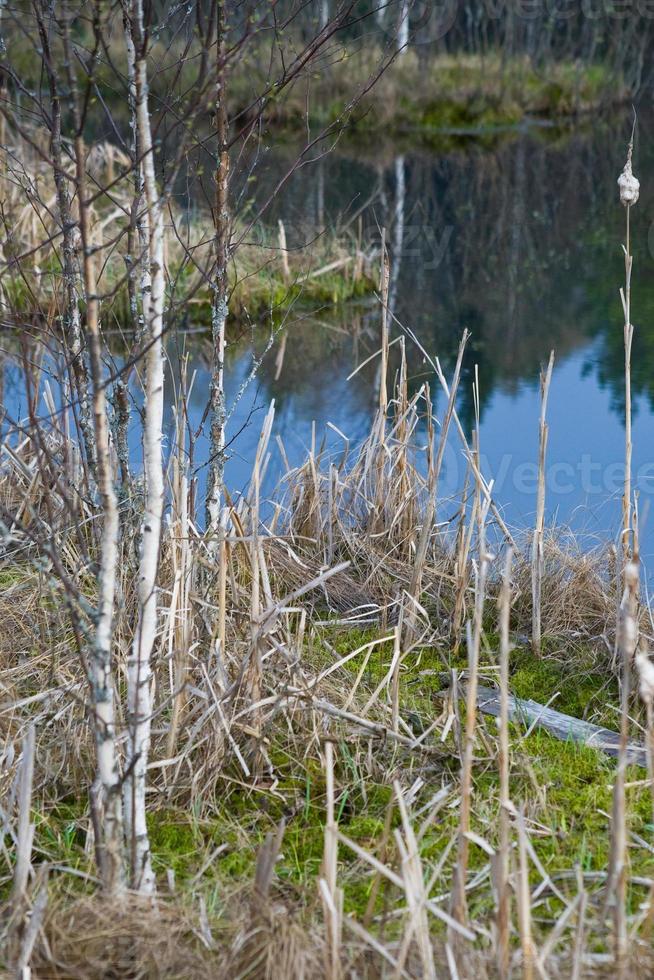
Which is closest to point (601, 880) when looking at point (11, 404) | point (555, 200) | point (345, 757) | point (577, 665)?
point (345, 757)

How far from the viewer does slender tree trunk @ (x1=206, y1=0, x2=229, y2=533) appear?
2.67 metres

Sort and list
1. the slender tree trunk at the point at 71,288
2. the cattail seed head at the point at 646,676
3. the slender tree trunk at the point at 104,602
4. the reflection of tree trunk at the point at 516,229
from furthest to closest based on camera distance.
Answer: the reflection of tree trunk at the point at 516,229, the slender tree trunk at the point at 71,288, the slender tree trunk at the point at 104,602, the cattail seed head at the point at 646,676

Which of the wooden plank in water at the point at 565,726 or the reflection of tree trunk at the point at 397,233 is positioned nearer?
the wooden plank in water at the point at 565,726

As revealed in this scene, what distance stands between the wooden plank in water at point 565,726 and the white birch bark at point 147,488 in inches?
44.4

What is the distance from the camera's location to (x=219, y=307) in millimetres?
2816

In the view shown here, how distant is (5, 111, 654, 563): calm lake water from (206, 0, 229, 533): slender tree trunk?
0.08 m

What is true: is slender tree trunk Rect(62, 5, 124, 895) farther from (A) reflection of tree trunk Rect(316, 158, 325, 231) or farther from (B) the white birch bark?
(A) reflection of tree trunk Rect(316, 158, 325, 231)

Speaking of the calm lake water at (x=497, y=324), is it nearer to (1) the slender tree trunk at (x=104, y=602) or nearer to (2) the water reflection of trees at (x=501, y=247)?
(2) the water reflection of trees at (x=501, y=247)

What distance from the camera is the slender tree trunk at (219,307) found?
2.67 meters

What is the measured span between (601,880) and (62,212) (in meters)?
1.96

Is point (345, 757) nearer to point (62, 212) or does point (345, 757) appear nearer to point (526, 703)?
point (526, 703)

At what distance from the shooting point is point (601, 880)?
2.04 m

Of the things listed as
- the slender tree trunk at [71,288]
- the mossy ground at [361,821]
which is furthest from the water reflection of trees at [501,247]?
the mossy ground at [361,821]

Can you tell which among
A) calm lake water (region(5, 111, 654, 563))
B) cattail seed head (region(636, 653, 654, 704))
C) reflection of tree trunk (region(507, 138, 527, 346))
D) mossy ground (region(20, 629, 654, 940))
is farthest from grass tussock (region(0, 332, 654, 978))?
reflection of tree trunk (region(507, 138, 527, 346))
